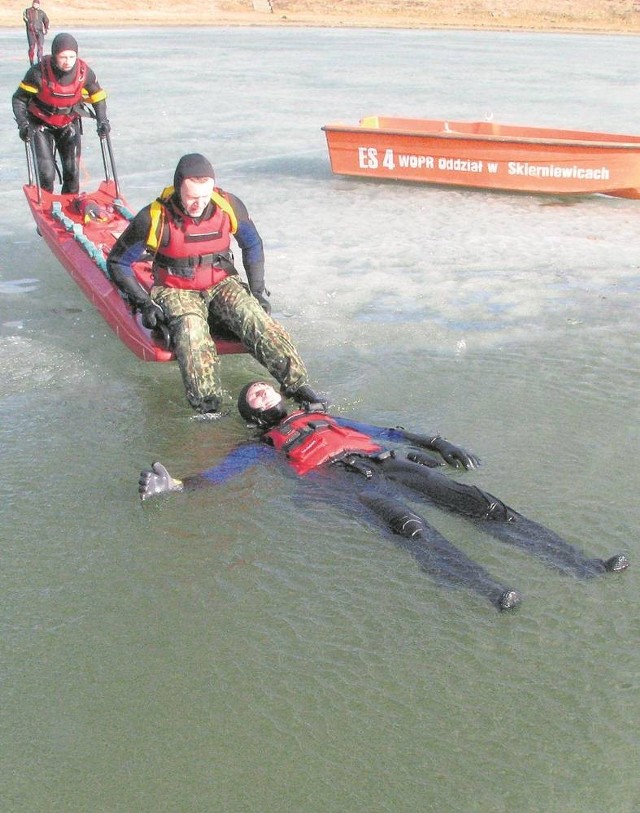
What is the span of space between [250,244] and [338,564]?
100 inches

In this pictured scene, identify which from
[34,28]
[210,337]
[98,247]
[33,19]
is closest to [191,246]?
[210,337]

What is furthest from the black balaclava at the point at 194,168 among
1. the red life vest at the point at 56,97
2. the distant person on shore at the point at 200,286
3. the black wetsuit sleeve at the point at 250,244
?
the red life vest at the point at 56,97

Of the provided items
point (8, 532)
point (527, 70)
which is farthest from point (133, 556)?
point (527, 70)

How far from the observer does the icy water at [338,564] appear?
3057 mm

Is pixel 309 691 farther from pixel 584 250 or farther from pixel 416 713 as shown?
pixel 584 250

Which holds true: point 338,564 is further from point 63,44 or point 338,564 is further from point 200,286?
point 63,44

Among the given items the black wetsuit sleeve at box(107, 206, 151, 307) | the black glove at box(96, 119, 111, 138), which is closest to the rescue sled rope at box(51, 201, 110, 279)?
the black glove at box(96, 119, 111, 138)

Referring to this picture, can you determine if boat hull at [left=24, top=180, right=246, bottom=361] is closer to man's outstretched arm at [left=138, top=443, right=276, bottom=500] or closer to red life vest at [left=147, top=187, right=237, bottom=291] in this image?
red life vest at [left=147, top=187, right=237, bottom=291]

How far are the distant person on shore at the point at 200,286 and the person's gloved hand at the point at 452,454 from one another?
103 cm

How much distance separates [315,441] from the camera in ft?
15.7

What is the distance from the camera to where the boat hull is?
242 inches

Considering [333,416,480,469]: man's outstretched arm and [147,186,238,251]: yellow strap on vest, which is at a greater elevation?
[147,186,238,251]: yellow strap on vest

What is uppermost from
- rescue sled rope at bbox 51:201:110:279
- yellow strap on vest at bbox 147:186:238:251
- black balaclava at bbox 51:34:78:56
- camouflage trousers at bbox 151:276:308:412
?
black balaclava at bbox 51:34:78:56

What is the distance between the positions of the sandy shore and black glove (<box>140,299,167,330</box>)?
89.6ft
